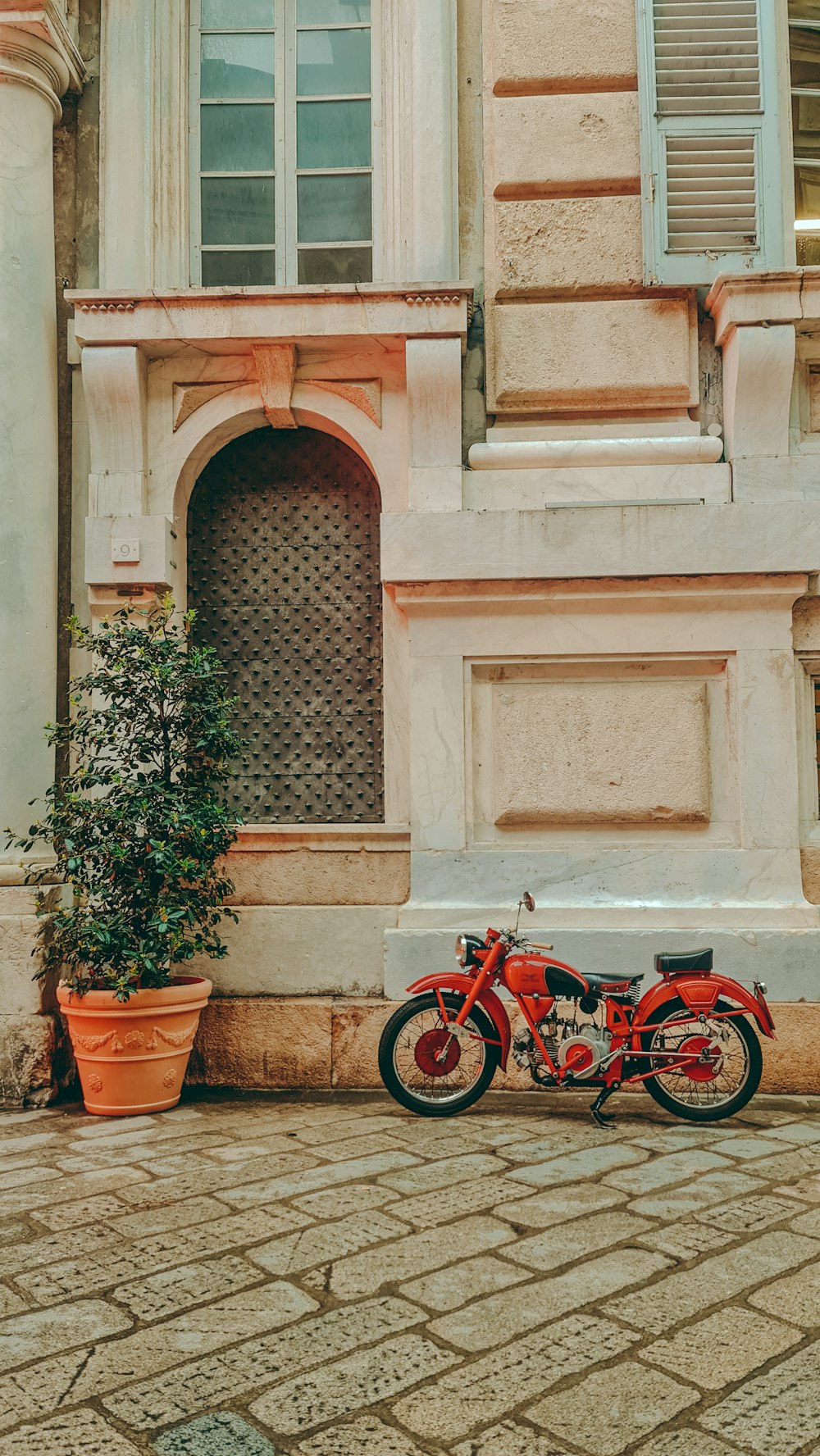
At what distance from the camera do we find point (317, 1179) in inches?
162

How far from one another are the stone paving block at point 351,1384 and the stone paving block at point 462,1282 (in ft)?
0.75

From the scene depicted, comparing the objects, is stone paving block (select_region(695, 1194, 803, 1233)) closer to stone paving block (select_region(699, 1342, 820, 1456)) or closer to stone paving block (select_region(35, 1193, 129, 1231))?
stone paving block (select_region(699, 1342, 820, 1456))

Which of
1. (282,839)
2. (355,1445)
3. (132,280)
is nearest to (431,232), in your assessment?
(132,280)

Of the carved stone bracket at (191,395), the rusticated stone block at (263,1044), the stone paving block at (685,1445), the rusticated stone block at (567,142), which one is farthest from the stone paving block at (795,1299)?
the rusticated stone block at (567,142)

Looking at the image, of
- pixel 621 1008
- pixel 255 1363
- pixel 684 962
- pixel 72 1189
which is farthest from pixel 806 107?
pixel 255 1363

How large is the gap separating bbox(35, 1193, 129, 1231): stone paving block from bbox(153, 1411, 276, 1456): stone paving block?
1.36 m

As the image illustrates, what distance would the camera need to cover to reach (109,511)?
6004 mm

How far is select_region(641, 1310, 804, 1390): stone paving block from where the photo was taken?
266 cm

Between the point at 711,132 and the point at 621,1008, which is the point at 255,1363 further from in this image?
the point at 711,132

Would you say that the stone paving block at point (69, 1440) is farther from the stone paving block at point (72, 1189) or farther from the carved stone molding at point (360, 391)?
the carved stone molding at point (360, 391)

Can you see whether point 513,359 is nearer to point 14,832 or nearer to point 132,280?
point 132,280

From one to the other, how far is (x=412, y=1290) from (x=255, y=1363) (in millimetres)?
570

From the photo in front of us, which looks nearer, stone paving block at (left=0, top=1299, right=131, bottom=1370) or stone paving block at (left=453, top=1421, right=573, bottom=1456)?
stone paving block at (left=453, top=1421, right=573, bottom=1456)

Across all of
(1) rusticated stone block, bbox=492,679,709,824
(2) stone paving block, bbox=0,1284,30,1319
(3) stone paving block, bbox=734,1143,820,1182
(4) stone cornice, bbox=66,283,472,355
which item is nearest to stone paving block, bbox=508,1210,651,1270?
(3) stone paving block, bbox=734,1143,820,1182
